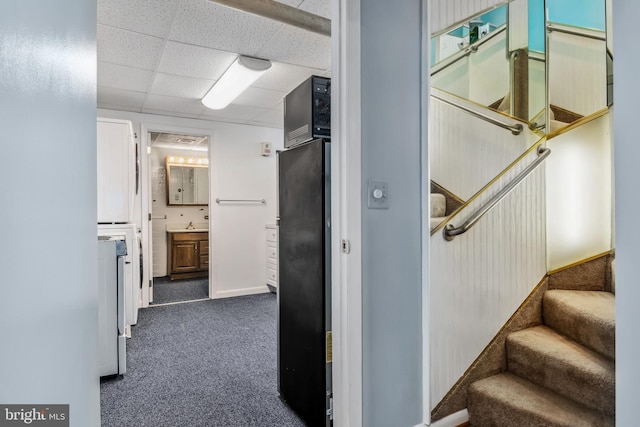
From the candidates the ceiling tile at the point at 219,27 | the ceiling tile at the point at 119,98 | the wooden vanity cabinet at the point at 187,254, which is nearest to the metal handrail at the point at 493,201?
the ceiling tile at the point at 219,27

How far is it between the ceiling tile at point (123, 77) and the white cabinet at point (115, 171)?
43 cm

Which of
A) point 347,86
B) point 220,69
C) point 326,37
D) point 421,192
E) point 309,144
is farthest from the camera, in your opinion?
point 220,69

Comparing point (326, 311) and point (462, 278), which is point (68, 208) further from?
point (462, 278)

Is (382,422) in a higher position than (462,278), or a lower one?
lower

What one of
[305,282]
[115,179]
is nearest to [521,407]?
[305,282]

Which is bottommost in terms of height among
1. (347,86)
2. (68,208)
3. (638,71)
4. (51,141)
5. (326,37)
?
(68,208)

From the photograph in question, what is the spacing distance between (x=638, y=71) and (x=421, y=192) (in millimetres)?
823

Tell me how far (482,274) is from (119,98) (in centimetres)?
374

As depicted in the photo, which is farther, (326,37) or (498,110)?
(326,37)

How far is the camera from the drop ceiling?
1997mm

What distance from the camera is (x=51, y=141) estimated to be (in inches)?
21.5

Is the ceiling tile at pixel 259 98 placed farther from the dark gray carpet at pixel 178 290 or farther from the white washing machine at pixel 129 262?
the dark gray carpet at pixel 178 290

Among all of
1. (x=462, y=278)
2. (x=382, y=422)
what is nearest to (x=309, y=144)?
(x=462, y=278)

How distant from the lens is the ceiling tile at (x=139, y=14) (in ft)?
6.16
